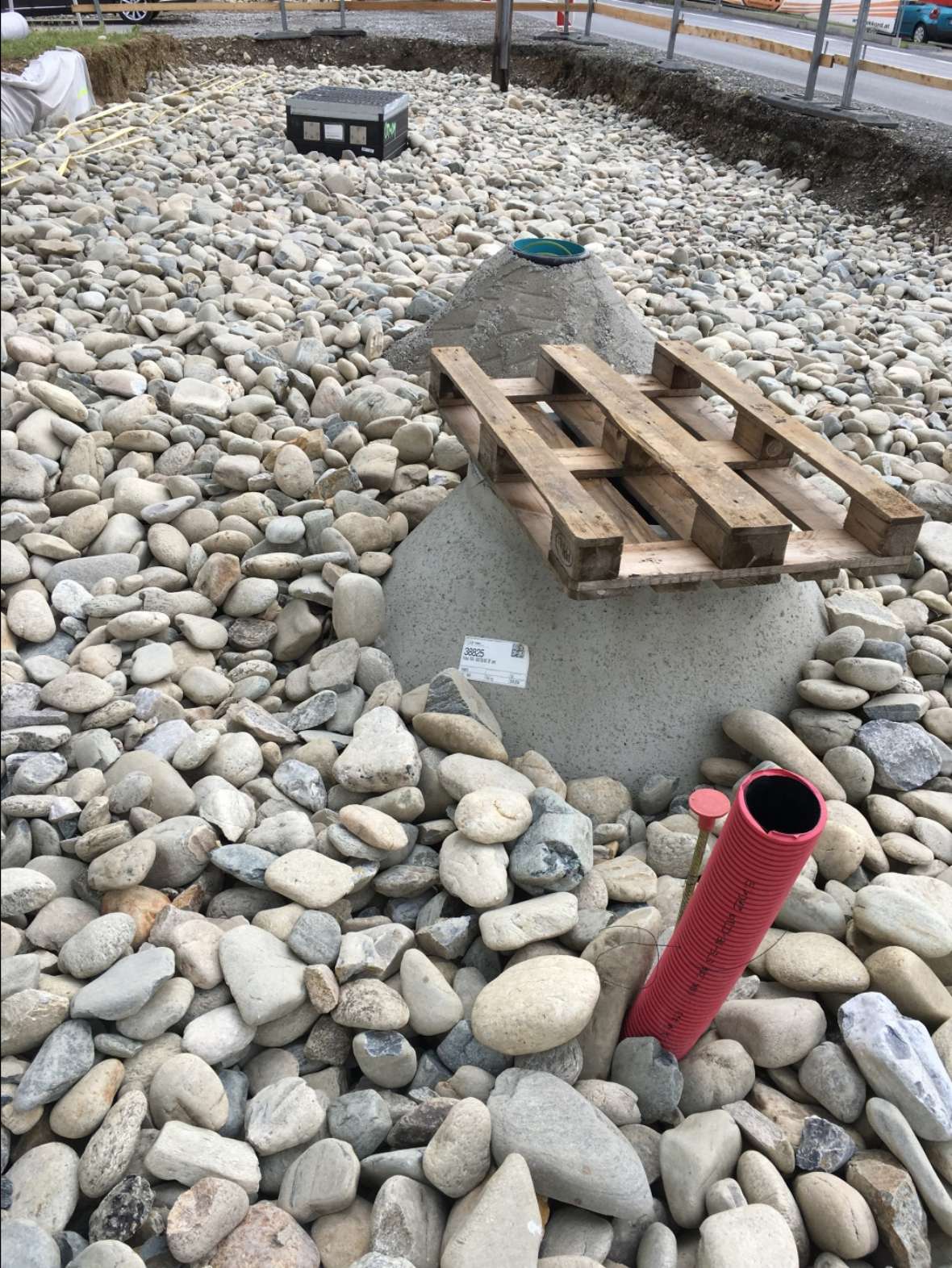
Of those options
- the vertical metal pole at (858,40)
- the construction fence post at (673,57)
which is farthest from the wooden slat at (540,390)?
the construction fence post at (673,57)

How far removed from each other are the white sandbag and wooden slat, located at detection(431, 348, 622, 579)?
1218 mm

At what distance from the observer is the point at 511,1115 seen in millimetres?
1811

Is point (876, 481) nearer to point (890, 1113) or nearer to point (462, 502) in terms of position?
point (462, 502)

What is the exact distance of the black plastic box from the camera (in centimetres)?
763

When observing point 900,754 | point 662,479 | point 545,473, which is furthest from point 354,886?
point 900,754

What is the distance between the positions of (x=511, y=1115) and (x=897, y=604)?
7.11 ft

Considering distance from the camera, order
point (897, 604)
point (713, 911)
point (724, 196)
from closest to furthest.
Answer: point (713, 911) < point (897, 604) < point (724, 196)

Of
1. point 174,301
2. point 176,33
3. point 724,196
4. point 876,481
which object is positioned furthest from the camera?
point 176,33

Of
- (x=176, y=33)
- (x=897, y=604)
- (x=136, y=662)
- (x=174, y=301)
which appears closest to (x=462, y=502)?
(x=136, y=662)

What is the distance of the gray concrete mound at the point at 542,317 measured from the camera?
13.1ft

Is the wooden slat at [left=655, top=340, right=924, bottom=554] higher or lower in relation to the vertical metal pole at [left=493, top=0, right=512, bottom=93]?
lower

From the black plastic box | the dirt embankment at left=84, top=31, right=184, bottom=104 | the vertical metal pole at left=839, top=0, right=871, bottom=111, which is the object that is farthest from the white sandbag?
the vertical metal pole at left=839, top=0, right=871, bottom=111

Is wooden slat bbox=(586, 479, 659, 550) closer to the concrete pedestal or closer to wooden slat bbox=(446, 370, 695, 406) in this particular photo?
the concrete pedestal

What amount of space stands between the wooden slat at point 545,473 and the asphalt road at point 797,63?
913 cm
